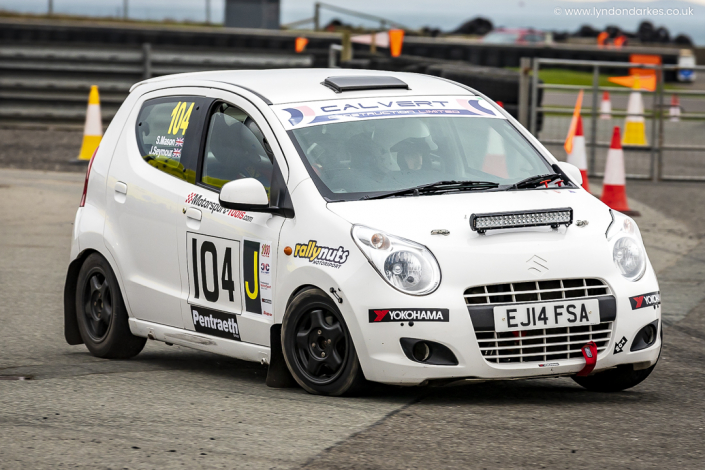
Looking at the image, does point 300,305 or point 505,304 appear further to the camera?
point 300,305

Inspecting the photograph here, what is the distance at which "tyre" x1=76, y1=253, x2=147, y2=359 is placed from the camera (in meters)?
6.88

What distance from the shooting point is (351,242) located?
5.34m

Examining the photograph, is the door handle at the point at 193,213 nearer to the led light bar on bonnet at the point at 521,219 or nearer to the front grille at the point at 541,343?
the led light bar on bonnet at the point at 521,219

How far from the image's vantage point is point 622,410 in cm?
541

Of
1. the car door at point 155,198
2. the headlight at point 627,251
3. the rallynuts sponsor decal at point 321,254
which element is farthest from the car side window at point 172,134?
the headlight at point 627,251

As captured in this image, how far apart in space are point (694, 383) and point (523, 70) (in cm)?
1075

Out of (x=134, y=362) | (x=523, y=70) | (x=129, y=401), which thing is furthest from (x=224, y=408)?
(x=523, y=70)

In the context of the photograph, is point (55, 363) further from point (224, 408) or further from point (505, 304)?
point (505, 304)

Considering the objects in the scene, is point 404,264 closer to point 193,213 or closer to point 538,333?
point 538,333

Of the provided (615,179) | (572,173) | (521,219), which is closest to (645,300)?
(521,219)

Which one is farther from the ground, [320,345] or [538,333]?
[538,333]

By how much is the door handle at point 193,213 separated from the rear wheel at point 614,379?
2.06 m

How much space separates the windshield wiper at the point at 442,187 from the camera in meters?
5.76

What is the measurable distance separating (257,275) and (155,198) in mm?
988
